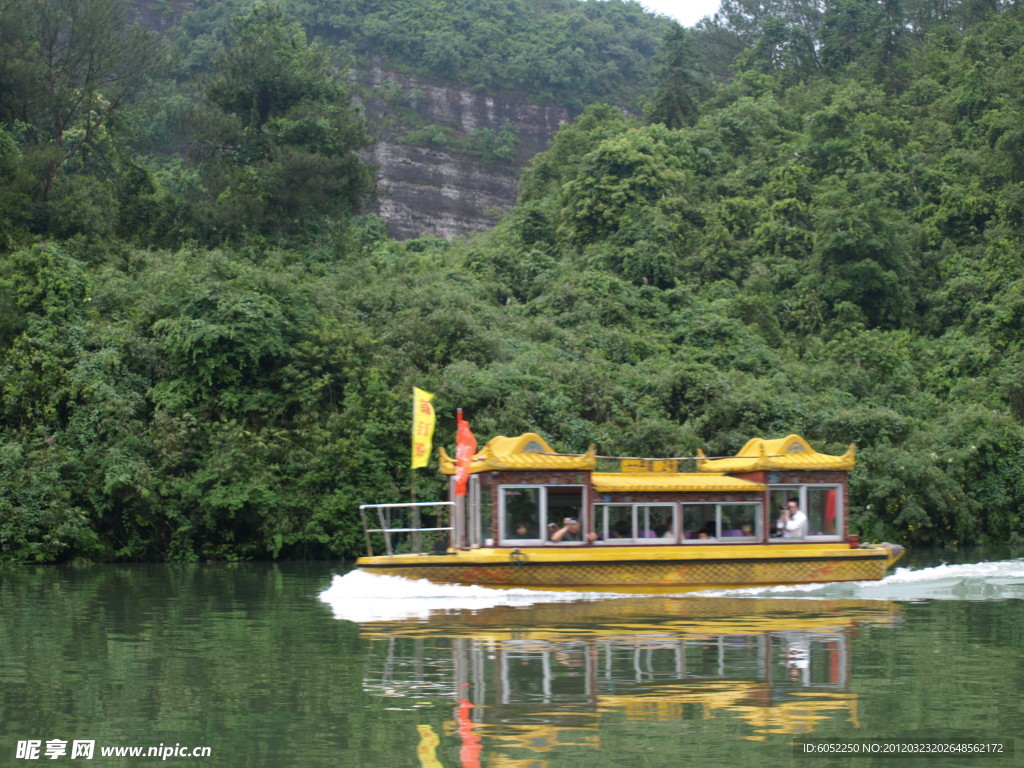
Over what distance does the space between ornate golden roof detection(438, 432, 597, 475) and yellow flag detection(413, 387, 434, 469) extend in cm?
87

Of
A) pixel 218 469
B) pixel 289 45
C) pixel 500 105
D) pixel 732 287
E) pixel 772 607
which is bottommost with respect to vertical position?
pixel 772 607

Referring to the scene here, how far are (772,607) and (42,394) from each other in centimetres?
1883

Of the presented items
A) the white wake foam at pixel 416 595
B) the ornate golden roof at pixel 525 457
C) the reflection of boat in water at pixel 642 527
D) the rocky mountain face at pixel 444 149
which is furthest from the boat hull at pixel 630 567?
the rocky mountain face at pixel 444 149

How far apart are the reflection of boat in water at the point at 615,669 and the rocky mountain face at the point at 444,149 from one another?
185 ft

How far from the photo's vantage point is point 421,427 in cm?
2044

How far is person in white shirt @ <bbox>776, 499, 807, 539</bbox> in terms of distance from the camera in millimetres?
20797

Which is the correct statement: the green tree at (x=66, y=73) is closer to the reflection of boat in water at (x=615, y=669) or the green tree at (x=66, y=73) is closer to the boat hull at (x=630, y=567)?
the boat hull at (x=630, y=567)

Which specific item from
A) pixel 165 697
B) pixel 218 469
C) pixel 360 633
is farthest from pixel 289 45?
pixel 165 697

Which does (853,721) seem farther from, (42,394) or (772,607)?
(42,394)

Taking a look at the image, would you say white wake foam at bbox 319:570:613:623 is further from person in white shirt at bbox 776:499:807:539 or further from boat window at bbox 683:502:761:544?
person in white shirt at bbox 776:499:807:539

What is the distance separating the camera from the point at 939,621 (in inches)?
638

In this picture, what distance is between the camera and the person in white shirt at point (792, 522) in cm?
2080

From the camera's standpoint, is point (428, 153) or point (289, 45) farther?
point (428, 153)

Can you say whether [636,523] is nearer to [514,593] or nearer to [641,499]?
[641,499]
